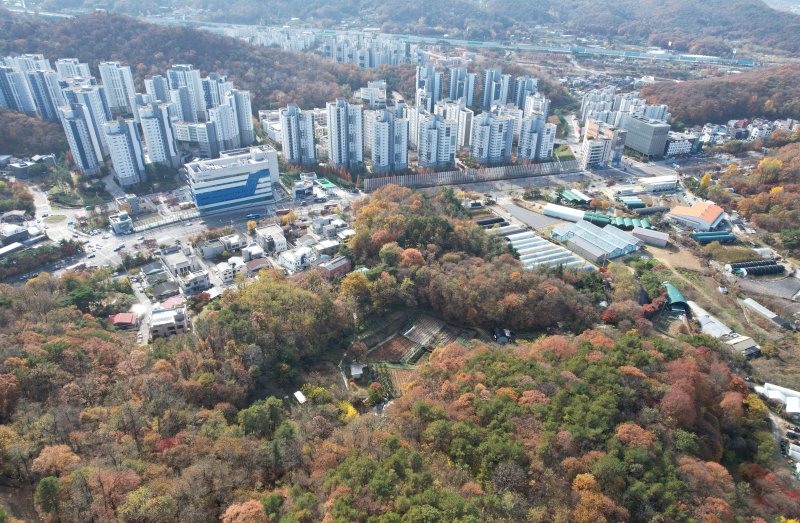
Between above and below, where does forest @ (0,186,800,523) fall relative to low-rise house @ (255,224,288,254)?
above

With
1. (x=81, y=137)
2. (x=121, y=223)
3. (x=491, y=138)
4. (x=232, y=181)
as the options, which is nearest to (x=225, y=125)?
(x=232, y=181)

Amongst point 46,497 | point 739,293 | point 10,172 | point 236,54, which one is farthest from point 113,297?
point 236,54

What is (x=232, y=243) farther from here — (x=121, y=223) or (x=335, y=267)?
(x=121, y=223)

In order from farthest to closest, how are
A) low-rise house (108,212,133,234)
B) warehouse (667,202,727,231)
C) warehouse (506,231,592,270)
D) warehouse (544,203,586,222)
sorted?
warehouse (544,203,586,222), warehouse (667,202,727,231), low-rise house (108,212,133,234), warehouse (506,231,592,270)

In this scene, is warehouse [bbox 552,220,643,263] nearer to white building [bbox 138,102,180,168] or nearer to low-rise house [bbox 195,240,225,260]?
low-rise house [bbox 195,240,225,260]

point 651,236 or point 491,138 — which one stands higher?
point 491,138

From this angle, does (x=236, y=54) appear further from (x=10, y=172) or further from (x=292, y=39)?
(x=10, y=172)

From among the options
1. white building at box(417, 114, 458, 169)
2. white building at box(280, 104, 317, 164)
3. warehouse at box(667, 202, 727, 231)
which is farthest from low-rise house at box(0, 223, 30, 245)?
warehouse at box(667, 202, 727, 231)
